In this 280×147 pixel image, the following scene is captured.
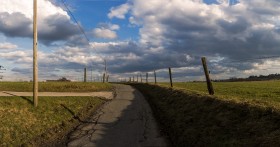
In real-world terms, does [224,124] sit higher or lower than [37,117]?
higher

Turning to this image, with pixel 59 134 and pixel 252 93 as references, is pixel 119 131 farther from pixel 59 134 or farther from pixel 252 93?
pixel 252 93

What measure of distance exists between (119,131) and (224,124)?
5.65 meters

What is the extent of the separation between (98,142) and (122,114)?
810 cm

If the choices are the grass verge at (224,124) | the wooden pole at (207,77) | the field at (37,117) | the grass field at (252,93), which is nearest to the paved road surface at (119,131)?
the grass verge at (224,124)

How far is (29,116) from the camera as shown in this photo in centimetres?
2098

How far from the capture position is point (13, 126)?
18516 millimetres

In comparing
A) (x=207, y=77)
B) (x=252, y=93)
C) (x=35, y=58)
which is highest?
(x=35, y=58)

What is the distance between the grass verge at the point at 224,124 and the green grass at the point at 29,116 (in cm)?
643

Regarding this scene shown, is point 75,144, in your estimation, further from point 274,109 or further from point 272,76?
point 272,76

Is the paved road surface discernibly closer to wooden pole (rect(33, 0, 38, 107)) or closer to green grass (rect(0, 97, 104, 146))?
green grass (rect(0, 97, 104, 146))

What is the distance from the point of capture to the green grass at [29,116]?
56.6ft

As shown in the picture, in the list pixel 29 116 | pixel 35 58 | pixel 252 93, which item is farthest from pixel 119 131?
pixel 252 93

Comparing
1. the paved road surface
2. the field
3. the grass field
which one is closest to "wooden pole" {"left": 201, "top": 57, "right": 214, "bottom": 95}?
the grass field

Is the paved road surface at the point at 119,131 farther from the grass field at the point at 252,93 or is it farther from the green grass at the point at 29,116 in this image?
the grass field at the point at 252,93
